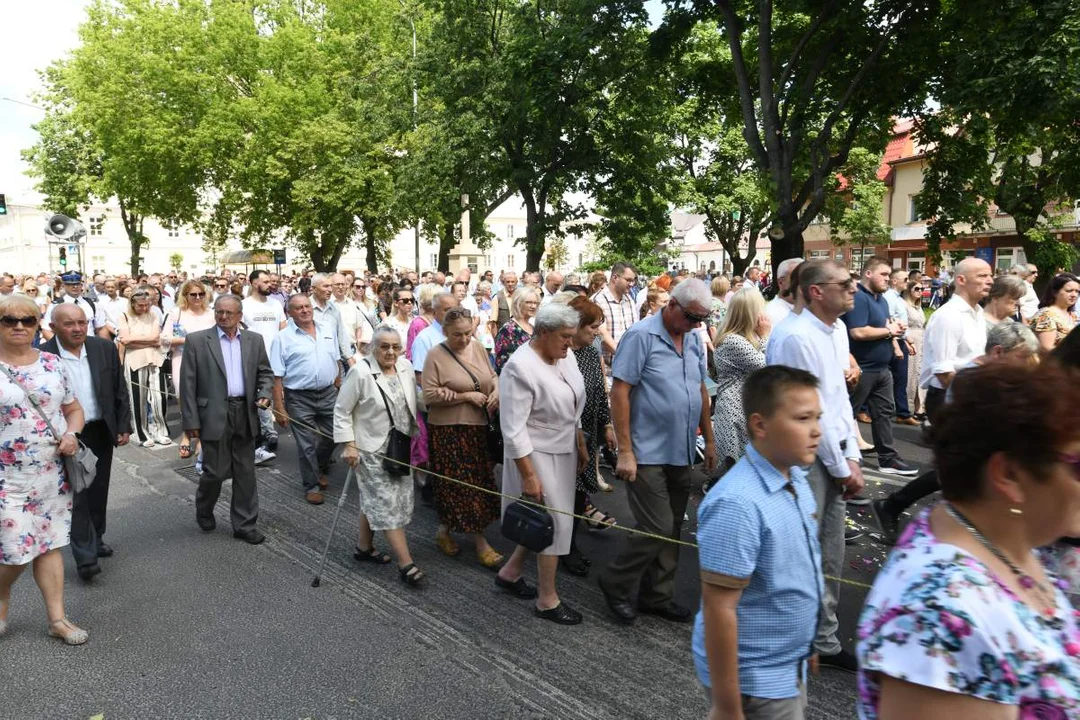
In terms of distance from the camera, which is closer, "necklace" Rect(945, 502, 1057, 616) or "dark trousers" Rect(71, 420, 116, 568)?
"necklace" Rect(945, 502, 1057, 616)

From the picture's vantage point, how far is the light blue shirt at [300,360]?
7.29m

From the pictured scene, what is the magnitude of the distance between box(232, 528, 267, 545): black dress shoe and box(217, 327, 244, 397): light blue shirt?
3.54 feet

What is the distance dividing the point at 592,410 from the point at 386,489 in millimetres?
1672

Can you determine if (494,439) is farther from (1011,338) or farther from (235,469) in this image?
(1011,338)

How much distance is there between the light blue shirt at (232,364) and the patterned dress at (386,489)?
1.54m

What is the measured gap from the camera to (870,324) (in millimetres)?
7484

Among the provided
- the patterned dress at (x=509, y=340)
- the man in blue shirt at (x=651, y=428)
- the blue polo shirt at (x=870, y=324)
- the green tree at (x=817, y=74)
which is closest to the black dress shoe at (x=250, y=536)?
the patterned dress at (x=509, y=340)

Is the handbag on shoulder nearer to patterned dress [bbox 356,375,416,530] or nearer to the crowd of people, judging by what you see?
the crowd of people

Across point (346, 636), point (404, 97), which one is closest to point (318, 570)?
point (346, 636)

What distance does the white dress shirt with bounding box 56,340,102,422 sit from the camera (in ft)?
16.7

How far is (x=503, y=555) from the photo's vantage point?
545 cm

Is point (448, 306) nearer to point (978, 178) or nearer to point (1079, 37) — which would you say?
point (1079, 37)

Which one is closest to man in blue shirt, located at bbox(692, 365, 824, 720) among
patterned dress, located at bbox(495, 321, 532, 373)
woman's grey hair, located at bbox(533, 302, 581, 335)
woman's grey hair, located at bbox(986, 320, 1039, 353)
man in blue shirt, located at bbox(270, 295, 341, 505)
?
woman's grey hair, located at bbox(533, 302, 581, 335)

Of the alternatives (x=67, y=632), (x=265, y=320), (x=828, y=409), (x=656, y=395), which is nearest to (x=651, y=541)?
(x=656, y=395)
